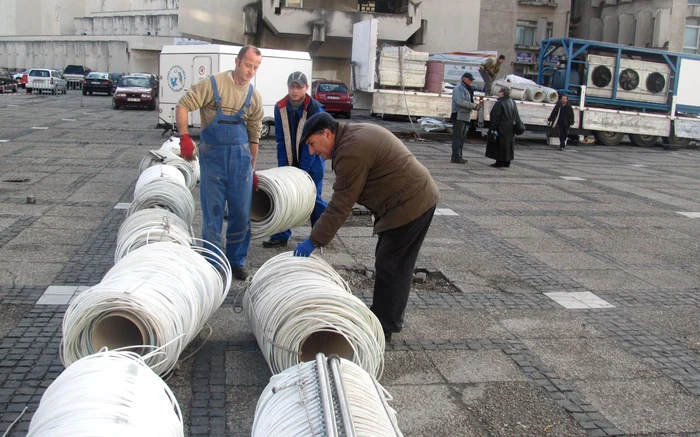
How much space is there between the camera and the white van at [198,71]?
17.0 metres

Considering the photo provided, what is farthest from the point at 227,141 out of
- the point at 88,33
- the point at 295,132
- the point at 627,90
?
the point at 88,33

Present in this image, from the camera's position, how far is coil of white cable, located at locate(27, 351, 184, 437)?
2648 millimetres

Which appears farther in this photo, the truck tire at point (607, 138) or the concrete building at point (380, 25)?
the concrete building at point (380, 25)

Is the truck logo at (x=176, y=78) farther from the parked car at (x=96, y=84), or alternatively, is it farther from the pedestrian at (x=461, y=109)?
the parked car at (x=96, y=84)

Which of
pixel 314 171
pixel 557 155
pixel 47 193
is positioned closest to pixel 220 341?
pixel 314 171

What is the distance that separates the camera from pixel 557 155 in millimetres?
19219

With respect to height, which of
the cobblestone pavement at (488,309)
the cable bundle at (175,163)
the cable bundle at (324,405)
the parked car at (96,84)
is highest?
the parked car at (96,84)

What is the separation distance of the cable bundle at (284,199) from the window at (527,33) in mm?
42101

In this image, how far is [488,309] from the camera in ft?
19.6

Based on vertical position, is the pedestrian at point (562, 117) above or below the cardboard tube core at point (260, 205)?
above

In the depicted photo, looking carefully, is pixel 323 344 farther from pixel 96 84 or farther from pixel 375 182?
pixel 96 84

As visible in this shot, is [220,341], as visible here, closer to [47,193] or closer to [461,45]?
[47,193]

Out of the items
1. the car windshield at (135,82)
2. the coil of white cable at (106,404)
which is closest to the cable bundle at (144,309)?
the coil of white cable at (106,404)

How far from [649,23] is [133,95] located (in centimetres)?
2817
